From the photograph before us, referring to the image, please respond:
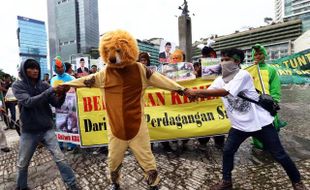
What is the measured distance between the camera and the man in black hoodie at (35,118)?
3369 mm

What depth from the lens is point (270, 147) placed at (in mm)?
3072

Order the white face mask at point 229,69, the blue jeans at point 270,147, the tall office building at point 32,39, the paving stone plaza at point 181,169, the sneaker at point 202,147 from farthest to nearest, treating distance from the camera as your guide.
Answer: the tall office building at point 32,39
the sneaker at point 202,147
the paving stone plaza at point 181,169
the white face mask at point 229,69
the blue jeans at point 270,147

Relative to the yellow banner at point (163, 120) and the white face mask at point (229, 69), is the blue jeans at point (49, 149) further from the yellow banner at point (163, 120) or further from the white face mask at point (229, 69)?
the white face mask at point (229, 69)

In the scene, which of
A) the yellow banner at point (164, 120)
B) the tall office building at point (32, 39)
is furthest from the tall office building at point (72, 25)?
the yellow banner at point (164, 120)

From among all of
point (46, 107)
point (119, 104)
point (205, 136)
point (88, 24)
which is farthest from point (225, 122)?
point (88, 24)

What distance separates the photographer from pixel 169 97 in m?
4.80

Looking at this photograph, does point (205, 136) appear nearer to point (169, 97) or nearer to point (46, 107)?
point (169, 97)

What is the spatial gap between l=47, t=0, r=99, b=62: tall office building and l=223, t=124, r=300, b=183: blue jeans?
9522 centimetres

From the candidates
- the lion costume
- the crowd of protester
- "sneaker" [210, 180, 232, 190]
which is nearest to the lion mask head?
the lion costume

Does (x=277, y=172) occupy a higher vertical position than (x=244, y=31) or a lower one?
lower

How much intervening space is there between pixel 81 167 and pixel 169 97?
184cm

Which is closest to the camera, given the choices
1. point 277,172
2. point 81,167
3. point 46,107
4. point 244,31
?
point 46,107

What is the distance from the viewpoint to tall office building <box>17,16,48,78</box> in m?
101

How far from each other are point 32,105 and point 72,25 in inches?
4046
